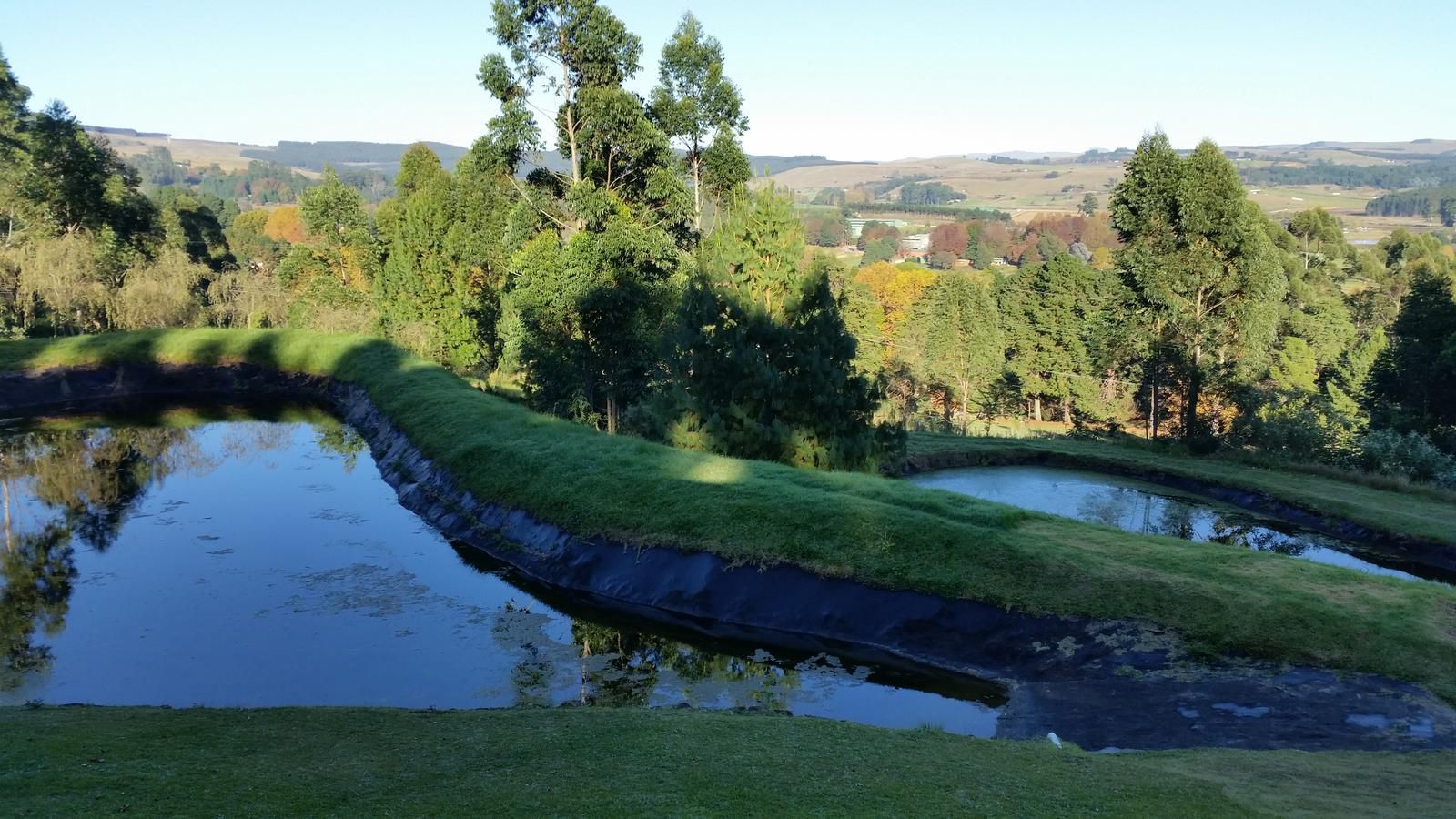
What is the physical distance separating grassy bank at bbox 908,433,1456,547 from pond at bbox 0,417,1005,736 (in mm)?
19106

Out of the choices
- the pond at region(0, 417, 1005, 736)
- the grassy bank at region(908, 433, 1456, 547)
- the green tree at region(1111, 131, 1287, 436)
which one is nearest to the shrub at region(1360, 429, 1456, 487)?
the grassy bank at region(908, 433, 1456, 547)

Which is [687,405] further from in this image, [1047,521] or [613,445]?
[1047,521]

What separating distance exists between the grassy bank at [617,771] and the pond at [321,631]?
3881 mm

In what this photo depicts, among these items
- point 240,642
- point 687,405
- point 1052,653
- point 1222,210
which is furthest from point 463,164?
point 1052,653

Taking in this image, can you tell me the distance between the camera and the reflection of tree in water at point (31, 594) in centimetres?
1945

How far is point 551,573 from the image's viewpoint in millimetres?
26109

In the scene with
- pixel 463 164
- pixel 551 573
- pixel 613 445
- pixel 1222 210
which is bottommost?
pixel 551 573

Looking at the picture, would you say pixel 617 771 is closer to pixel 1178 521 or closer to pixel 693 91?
pixel 1178 521

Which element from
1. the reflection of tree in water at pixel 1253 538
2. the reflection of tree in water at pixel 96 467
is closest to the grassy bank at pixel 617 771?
the reflection of tree in water at pixel 1253 538

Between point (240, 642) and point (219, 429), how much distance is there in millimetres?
30955

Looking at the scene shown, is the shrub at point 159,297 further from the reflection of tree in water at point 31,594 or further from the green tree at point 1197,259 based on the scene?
the green tree at point 1197,259

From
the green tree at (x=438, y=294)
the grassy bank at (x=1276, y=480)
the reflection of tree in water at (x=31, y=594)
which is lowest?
the grassy bank at (x=1276, y=480)

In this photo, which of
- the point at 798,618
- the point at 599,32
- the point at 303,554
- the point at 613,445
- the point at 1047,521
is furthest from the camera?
the point at 599,32

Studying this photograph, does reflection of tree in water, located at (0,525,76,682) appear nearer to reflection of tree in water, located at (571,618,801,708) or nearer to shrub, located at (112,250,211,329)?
reflection of tree in water, located at (571,618,801,708)
